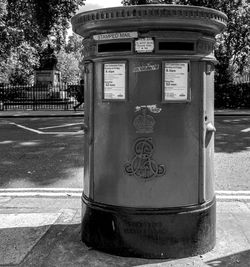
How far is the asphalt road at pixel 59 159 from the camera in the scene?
612 cm

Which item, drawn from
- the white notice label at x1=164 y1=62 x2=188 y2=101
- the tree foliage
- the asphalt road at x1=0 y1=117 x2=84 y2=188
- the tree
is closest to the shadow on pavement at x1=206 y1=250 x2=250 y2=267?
the white notice label at x1=164 y1=62 x2=188 y2=101

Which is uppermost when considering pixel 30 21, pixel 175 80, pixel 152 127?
pixel 30 21

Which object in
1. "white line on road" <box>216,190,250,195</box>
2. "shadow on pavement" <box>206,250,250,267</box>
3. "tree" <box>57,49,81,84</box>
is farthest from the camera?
"tree" <box>57,49,81,84</box>

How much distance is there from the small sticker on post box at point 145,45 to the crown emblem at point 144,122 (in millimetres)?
431

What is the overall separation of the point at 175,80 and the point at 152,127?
0.39 metres

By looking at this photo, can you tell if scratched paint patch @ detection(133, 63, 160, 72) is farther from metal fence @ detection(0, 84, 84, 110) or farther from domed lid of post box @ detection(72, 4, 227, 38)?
metal fence @ detection(0, 84, 84, 110)

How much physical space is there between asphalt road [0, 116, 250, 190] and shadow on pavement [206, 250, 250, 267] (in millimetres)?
2600

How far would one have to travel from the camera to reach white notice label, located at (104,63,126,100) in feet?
10.1

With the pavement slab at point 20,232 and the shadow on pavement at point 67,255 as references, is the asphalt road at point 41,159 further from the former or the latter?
the shadow on pavement at point 67,255

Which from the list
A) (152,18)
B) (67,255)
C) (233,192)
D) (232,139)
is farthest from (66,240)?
(232,139)

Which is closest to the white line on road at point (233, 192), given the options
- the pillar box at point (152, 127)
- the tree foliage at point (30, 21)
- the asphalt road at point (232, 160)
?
the asphalt road at point (232, 160)

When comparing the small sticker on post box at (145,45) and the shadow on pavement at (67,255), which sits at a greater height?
the small sticker on post box at (145,45)

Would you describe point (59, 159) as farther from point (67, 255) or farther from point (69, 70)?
point (69, 70)

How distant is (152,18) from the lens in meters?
2.91
